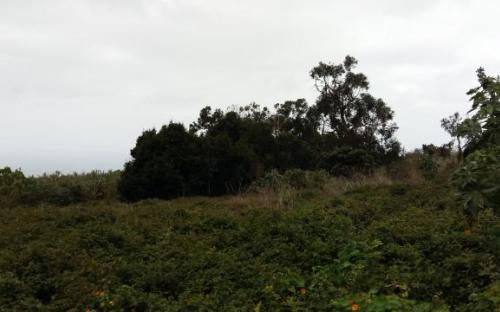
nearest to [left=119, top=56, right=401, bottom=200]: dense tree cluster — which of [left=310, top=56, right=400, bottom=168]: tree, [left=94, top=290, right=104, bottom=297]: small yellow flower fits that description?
[left=310, top=56, right=400, bottom=168]: tree

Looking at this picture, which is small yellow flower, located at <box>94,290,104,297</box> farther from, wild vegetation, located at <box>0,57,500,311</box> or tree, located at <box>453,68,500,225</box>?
tree, located at <box>453,68,500,225</box>

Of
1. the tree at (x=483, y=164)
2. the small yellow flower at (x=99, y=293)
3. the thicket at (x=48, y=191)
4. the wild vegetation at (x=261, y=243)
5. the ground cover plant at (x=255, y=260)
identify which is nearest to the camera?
the tree at (x=483, y=164)

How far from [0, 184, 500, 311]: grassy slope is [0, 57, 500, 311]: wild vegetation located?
2cm

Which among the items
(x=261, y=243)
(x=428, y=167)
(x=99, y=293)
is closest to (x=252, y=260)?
(x=261, y=243)

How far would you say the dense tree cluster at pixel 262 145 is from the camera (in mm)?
12578

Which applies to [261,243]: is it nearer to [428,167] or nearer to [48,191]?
[48,191]

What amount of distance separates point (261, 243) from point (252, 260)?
643mm

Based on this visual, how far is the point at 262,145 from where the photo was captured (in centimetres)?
1672

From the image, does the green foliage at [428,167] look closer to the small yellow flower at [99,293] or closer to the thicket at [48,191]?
the thicket at [48,191]

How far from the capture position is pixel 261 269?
5.37 metres

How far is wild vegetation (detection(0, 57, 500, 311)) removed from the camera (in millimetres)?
4082

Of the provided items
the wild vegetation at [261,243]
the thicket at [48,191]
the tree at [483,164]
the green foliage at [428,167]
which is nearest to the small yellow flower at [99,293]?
the wild vegetation at [261,243]

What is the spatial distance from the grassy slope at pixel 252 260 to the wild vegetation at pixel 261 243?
0.02 meters

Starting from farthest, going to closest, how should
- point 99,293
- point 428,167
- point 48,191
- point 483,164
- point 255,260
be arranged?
point 428,167 → point 48,191 → point 255,260 → point 99,293 → point 483,164
